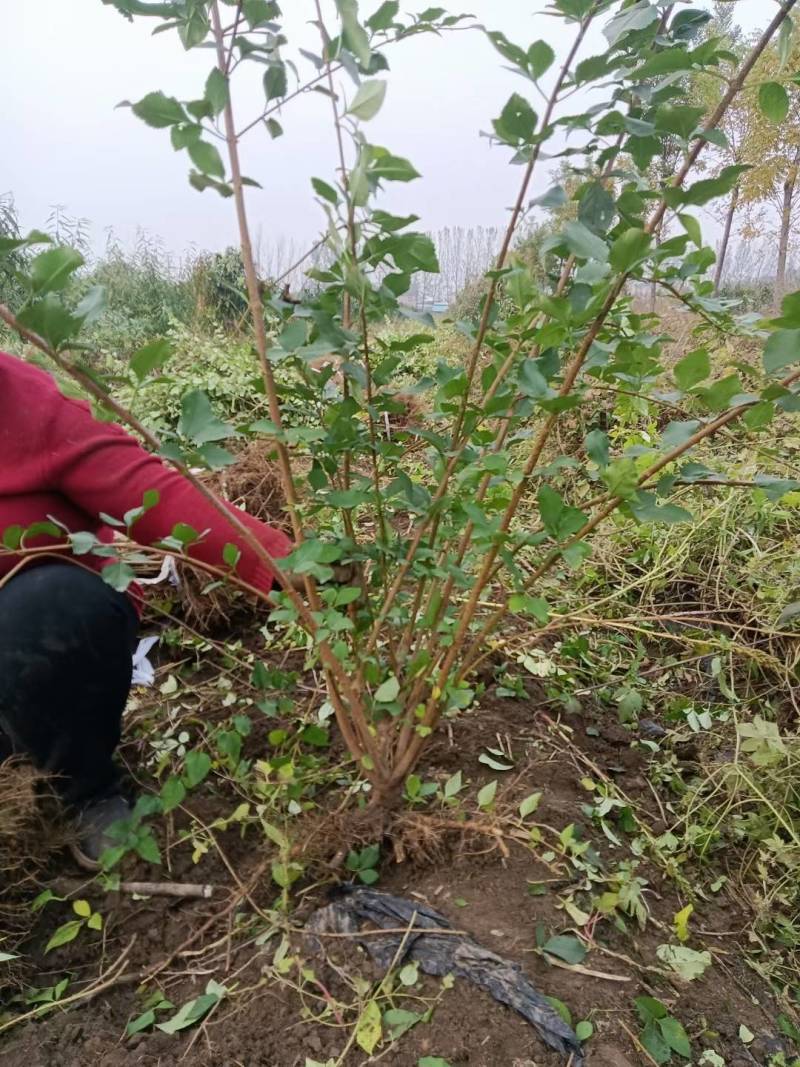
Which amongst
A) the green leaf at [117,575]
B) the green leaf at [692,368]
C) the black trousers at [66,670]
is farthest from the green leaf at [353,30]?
the black trousers at [66,670]

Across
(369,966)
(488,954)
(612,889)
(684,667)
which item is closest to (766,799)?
(612,889)

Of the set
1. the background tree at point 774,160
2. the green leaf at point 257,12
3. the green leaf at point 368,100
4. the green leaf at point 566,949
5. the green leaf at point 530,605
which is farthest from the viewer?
the background tree at point 774,160

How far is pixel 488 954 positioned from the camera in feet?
3.31

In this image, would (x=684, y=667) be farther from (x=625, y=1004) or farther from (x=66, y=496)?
(x=66, y=496)

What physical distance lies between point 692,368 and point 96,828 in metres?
1.27

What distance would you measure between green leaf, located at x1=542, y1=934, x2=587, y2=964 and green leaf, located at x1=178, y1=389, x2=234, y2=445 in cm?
83

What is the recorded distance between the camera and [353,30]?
73cm

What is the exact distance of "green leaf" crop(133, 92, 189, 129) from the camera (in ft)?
2.37

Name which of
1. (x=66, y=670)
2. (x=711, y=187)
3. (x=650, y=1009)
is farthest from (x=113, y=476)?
(x=650, y=1009)

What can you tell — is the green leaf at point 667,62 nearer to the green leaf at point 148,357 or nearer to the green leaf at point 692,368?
the green leaf at point 692,368

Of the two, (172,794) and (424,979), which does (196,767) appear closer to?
(172,794)

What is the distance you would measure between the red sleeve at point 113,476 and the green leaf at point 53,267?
1.84ft

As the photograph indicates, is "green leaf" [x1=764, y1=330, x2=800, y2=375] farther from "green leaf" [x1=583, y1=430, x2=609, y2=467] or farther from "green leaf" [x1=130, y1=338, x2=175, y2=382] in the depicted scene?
"green leaf" [x1=130, y1=338, x2=175, y2=382]

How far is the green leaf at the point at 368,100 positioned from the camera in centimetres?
68
